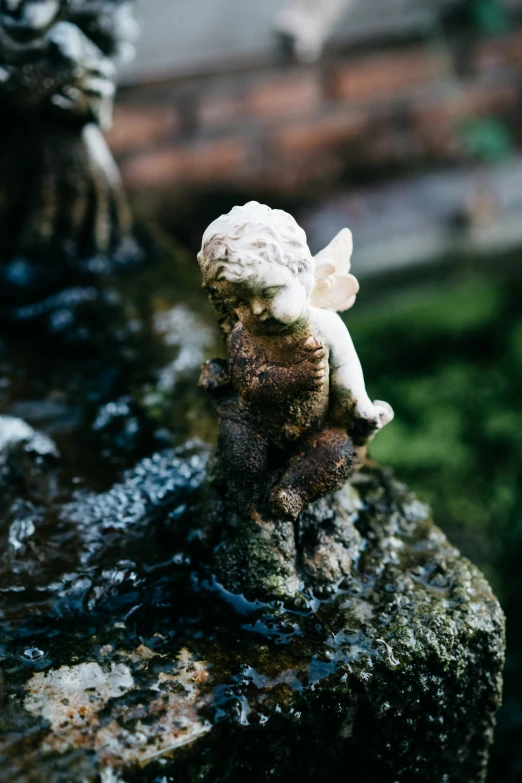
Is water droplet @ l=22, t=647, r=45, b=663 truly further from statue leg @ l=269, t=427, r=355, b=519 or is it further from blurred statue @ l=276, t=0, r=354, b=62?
blurred statue @ l=276, t=0, r=354, b=62

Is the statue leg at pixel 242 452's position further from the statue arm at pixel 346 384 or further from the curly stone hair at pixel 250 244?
the curly stone hair at pixel 250 244

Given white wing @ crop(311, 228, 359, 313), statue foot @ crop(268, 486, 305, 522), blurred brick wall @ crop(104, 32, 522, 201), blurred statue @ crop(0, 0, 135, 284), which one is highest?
blurred brick wall @ crop(104, 32, 522, 201)

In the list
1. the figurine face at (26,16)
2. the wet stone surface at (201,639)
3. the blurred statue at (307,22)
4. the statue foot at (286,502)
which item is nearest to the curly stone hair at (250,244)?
the statue foot at (286,502)

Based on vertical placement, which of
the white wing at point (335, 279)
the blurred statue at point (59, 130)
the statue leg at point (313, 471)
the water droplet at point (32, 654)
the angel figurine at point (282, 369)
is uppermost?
the blurred statue at point (59, 130)

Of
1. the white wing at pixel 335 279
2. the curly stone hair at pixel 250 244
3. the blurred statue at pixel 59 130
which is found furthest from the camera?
the blurred statue at pixel 59 130

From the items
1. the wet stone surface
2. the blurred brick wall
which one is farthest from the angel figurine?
the blurred brick wall

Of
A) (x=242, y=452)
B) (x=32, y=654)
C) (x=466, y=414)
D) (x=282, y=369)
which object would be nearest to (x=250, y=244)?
(x=282, y=369)
